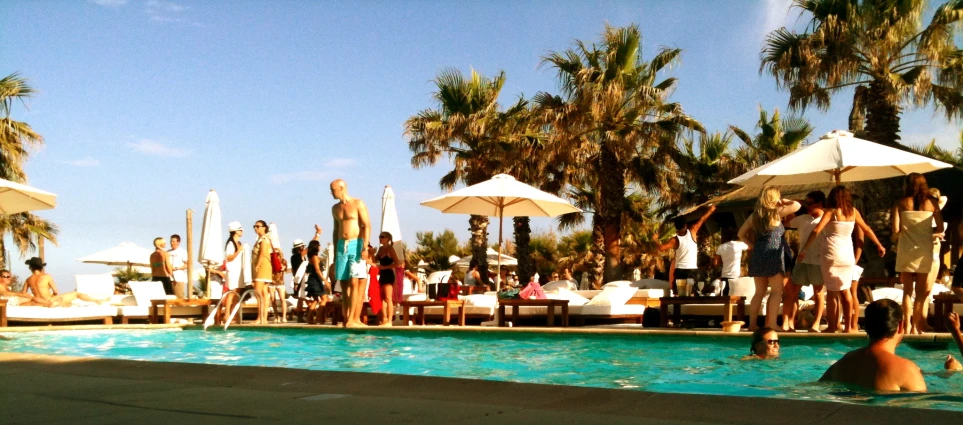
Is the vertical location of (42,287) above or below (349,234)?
below

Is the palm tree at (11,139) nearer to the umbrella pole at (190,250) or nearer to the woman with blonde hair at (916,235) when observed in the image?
the umbrella pole at (190,250)

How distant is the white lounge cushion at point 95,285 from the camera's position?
54.4 ft

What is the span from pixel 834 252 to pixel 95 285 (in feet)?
42.9

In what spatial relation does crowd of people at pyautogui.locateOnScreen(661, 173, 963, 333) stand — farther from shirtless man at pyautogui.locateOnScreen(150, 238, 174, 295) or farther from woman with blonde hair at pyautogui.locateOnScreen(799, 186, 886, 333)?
shirtless man at pyautogui.locateOnScreen(150, 238, 174, 295)

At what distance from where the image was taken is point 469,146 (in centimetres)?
2836

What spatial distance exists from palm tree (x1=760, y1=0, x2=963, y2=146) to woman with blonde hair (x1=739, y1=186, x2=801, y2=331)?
13.7 m

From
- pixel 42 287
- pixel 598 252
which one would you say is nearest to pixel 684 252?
pixel 42 287

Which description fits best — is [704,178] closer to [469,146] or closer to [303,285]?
[469,146]

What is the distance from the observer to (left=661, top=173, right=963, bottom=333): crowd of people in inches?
351

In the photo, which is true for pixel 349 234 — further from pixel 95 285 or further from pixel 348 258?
pixel 95 285

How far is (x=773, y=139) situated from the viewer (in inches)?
1174

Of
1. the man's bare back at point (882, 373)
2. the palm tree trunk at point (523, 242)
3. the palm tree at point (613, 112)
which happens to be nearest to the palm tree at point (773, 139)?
the palm tree at point (613, 112)

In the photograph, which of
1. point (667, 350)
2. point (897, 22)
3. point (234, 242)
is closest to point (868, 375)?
point (667, 350)

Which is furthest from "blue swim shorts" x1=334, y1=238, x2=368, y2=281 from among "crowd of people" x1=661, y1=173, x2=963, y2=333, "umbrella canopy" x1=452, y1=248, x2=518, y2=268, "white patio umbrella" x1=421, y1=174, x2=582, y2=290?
"umbrella canopy" x1=452, y1=248, x2=518, y2=268
